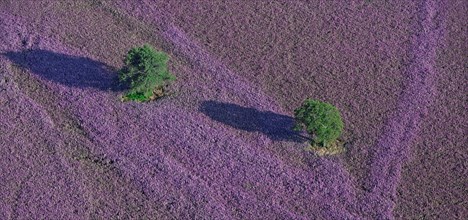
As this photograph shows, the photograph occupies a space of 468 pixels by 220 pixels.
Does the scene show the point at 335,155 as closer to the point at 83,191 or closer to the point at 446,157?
the point at 446,157

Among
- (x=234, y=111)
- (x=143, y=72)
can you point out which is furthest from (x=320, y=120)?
(x=143, y=72)

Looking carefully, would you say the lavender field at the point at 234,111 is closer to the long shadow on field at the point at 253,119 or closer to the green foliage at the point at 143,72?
the long shadow on field at the point at 253,119

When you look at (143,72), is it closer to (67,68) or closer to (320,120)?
(67,68)

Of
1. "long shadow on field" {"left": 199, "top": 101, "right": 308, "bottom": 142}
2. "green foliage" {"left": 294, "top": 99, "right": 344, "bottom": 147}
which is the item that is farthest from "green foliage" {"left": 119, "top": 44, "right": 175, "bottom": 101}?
"green foliage" {"left": 294, "top": 99, "right": 344, "bottom": 147}

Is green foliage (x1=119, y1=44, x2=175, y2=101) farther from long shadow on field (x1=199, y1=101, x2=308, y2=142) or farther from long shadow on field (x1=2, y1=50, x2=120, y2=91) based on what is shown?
long shadow on field (x1=199, y1=101, x2=308, y2=142)

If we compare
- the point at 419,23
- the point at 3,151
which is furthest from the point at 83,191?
the point at 419,23
